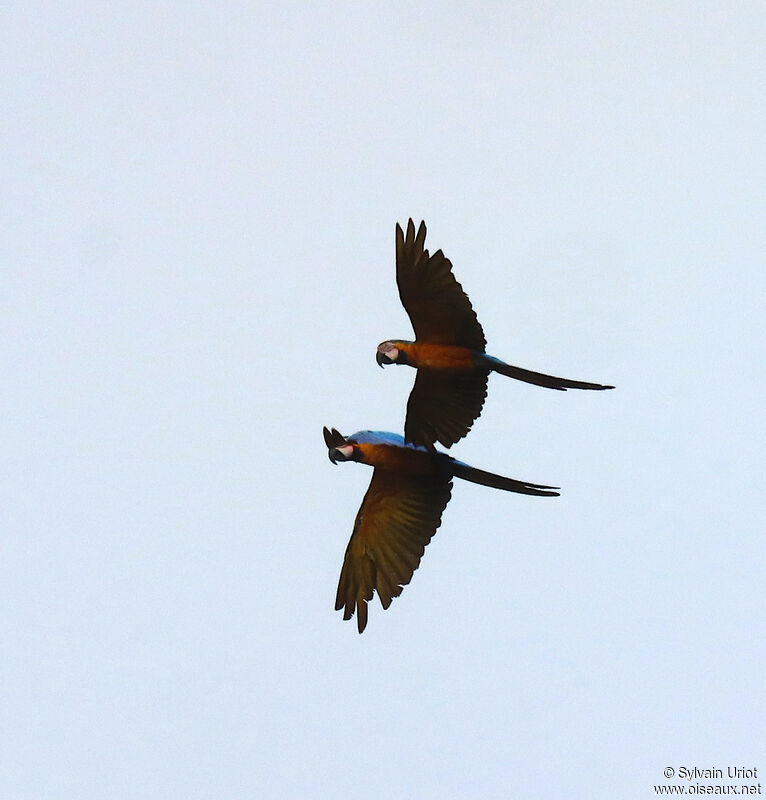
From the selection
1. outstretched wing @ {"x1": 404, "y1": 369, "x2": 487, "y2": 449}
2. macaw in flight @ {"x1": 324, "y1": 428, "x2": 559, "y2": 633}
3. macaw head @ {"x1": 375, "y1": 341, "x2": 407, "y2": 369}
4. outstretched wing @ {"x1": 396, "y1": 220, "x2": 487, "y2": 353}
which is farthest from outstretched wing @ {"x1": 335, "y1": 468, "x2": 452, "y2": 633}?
outstretched wing @ {"x1": 396, "y1": 220, "x2": 487, "y2": 353}

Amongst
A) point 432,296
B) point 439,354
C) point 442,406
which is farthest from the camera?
point 442,406

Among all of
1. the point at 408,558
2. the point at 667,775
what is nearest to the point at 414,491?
the point at 408,558

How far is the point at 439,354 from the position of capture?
1551cm

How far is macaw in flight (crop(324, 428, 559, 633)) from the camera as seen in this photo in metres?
15.5

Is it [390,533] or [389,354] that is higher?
[389,354]

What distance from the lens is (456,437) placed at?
1559 cm

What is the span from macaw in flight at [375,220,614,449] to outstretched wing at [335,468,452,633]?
45 cm

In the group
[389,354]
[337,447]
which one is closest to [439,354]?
[389,354]

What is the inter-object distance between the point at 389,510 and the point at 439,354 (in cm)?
152

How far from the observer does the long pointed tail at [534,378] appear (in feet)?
49.2

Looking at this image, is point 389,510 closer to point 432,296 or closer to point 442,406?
point 442,406

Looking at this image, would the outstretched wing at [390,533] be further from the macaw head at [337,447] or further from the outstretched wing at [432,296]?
the outstretched wing at [432,296]

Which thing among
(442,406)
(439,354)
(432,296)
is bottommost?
(442,406)

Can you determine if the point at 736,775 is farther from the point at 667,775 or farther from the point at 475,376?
the point at 475,376
